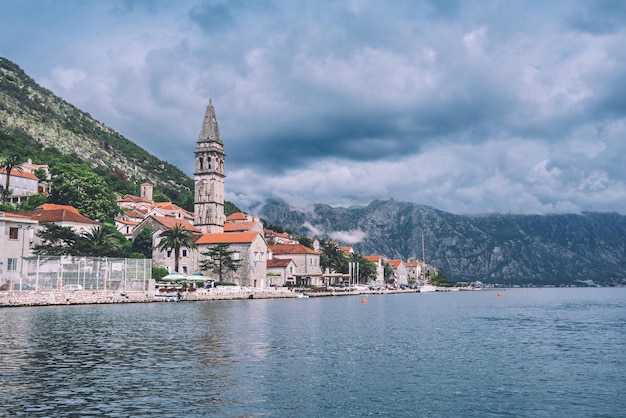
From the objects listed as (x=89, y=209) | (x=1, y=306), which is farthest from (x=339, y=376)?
(x=89, y=209)

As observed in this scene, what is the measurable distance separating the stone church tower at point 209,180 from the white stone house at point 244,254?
6.50m

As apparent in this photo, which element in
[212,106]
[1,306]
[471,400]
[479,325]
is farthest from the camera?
[212,106]

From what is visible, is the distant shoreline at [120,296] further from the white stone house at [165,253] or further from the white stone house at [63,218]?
the white stone house at [63,218]

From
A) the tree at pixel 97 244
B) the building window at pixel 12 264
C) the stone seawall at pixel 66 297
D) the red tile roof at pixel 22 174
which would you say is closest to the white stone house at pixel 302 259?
the tree at pixel 97 244

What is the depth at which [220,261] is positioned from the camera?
98000 millimetres

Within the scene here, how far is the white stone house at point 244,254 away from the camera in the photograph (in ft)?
327

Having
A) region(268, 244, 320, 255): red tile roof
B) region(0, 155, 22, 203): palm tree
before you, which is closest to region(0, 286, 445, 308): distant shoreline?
region(268, 244, 320, 255): red tile roof

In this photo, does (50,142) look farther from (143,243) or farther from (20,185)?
(143,243)

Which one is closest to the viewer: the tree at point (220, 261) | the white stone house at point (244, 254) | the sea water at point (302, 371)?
the sea water at point (302, 371)

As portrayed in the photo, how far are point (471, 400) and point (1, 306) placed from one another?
4999 cm

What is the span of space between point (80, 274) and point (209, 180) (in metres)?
51.2

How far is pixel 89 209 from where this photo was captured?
102m

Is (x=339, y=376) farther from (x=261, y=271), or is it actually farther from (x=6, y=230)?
(x=261, y=271)

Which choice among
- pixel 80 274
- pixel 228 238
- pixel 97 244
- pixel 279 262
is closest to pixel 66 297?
pixel 80 274
